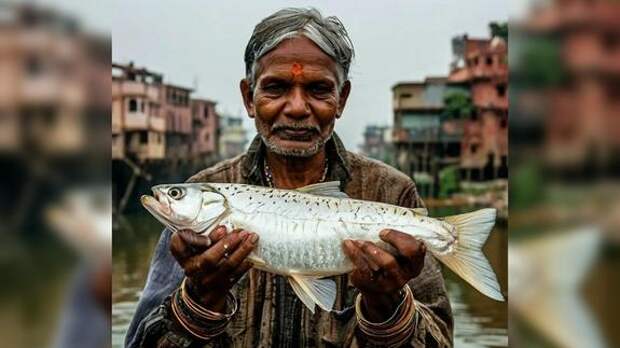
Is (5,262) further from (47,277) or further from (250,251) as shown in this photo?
(250,251)

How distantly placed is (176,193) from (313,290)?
370 mm

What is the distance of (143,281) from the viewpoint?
→ 332 cm

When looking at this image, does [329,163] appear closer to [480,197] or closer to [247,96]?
[247,96]

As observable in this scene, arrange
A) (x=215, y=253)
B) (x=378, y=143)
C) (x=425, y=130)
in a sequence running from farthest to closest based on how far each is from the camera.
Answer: (x=425, y=130)
(x=378, y=143)
(x=215, y=253)

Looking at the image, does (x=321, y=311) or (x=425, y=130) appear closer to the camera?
(x=321, y=311)

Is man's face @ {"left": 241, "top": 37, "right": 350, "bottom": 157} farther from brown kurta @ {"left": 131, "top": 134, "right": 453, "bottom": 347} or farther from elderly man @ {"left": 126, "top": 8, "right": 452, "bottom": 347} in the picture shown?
brown kurta @ {"left": 131, "top": 134, "right": 453, "bottom": 347}

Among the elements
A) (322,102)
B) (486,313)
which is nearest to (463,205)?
(486,313)

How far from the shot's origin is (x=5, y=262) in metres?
1.98

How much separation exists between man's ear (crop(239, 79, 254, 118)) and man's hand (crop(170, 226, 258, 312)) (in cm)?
41

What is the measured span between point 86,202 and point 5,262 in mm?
216

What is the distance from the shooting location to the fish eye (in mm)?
1974

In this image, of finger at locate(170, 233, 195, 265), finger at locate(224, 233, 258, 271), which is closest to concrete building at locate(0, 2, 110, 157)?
finger at locate(170, 233, 195, 265)

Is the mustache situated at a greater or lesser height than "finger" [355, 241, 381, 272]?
greater

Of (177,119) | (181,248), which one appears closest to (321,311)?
(181,248)
